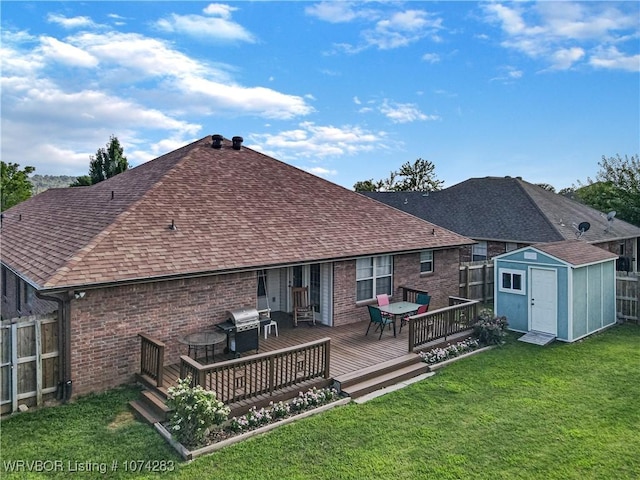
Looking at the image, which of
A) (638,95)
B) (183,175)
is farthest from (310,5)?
(638,95)

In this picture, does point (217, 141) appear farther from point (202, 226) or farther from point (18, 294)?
point (18, 294)

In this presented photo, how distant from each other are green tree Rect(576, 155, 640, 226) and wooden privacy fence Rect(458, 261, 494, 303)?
1513cm

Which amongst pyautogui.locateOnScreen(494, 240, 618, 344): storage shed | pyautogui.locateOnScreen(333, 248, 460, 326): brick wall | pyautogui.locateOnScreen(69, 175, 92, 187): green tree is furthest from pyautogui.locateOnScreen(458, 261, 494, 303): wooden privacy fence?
pyautogui.locateOnScreen(69, 175, 92, 187): green tree

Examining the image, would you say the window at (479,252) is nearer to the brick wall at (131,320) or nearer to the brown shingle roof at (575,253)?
the brown shingle roof at (575,253)

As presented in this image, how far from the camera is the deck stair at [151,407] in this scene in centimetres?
700

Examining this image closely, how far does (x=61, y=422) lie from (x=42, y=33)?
11262 mm

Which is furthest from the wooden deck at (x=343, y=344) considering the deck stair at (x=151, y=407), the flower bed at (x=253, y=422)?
the flower bed at (x=253, y=422)

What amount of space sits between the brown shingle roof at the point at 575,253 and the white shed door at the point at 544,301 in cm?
54

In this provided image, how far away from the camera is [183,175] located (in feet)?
42.5

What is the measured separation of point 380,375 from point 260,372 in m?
2.82

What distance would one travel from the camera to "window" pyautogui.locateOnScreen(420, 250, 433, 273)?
14.9 meters

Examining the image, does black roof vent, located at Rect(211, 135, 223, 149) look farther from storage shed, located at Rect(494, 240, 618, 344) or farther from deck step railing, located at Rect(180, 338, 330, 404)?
storage shed, located at Rect(494, 240, 618, 344)

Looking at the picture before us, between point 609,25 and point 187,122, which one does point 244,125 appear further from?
point 609,25

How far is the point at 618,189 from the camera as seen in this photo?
27938mm
